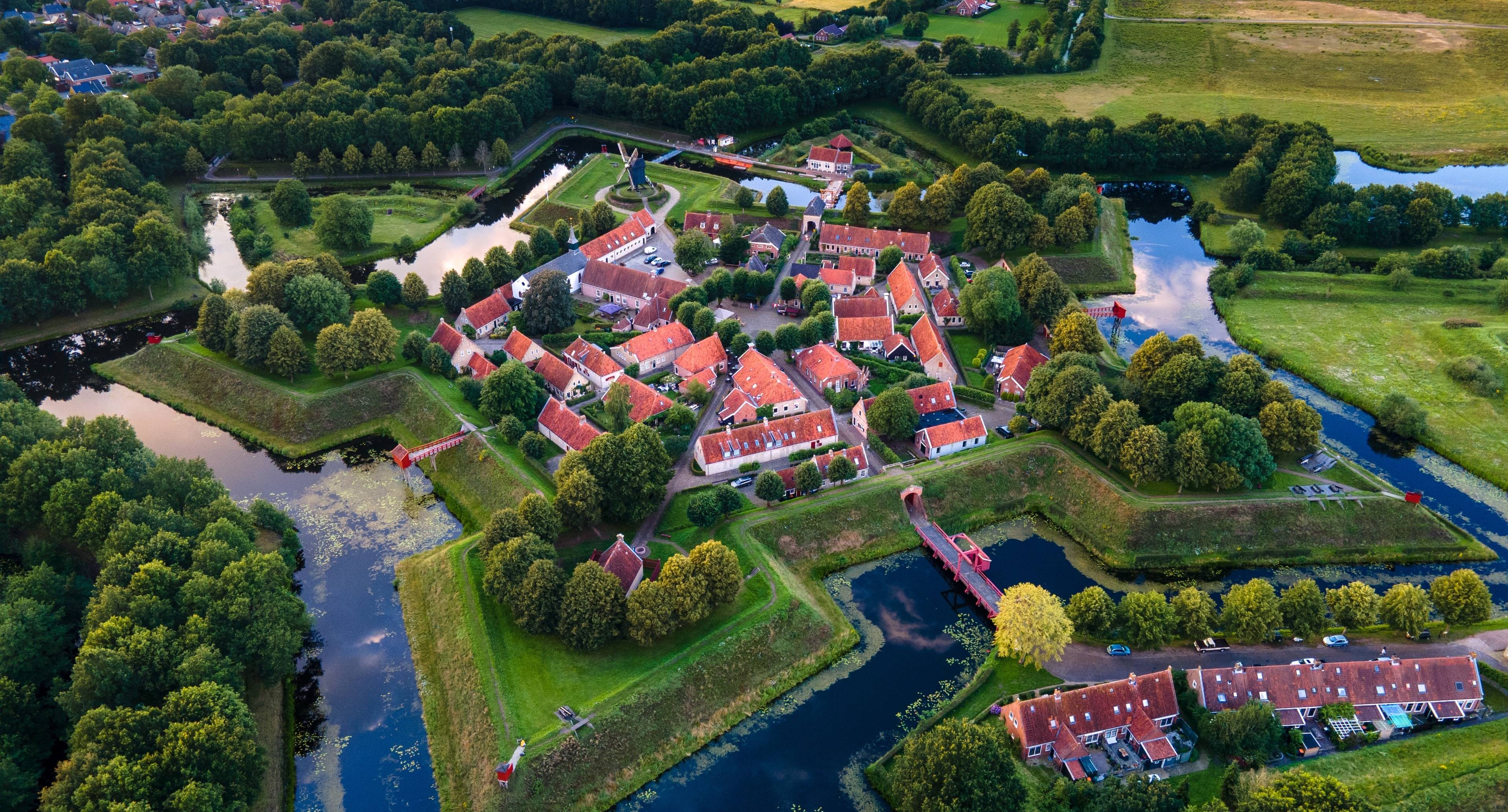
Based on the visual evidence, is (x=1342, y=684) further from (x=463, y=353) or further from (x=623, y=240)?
(x=623, y=240)

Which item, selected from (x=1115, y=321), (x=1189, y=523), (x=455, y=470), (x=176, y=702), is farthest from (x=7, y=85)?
(x=1189, y=523)

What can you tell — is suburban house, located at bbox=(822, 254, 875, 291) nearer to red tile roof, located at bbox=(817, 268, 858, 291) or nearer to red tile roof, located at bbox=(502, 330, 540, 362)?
red tile roof, located at bbox=(817, 268, 858, 291)

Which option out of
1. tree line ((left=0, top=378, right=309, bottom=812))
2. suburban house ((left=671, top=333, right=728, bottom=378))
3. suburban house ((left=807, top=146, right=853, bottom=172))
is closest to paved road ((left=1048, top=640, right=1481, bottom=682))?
suburban house ((left=671, top=333, right=728, bottom=378))

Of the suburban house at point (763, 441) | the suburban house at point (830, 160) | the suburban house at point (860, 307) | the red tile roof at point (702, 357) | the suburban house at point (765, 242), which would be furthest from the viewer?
the suburban house at point (830, 160)

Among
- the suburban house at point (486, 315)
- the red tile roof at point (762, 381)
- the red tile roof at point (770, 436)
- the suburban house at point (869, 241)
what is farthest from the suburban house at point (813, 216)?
the red tile roof at point (770, 436)

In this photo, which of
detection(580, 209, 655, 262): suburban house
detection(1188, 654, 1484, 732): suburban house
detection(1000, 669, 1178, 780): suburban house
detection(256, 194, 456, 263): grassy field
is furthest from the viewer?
detection(256, 194, 456, 263): grassy field

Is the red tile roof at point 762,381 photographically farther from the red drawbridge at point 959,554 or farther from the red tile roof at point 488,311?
the red tile roof at point 488,311

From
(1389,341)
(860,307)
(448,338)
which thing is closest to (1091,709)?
(860,307)
